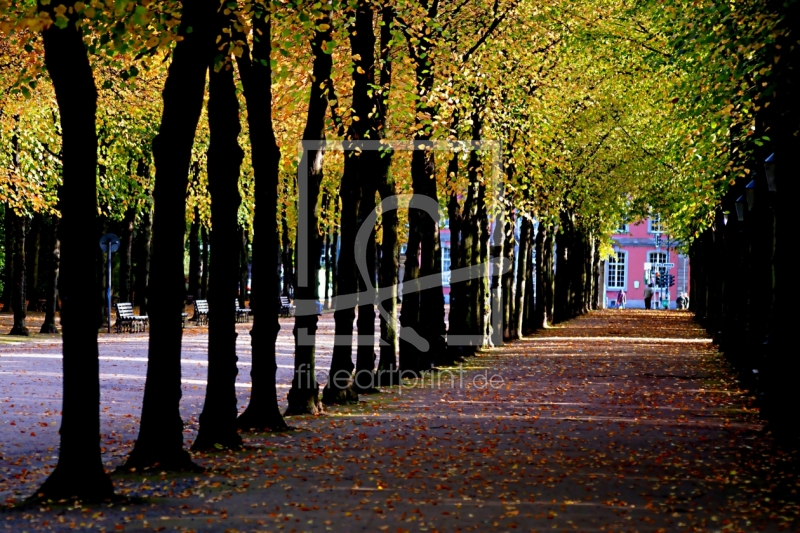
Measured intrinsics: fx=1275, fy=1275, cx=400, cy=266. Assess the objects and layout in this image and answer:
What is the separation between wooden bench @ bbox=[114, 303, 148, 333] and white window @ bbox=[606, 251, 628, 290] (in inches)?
2746

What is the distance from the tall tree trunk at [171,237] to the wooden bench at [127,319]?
31663 millimetres

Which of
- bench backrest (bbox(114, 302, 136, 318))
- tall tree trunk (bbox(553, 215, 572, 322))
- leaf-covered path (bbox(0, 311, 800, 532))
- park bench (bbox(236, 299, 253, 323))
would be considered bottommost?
leaf-covered path (bbox(0, 311, 800, 532))

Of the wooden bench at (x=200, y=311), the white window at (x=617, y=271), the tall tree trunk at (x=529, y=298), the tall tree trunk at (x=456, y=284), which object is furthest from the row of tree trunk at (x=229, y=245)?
the white window at (x=617, y=271)

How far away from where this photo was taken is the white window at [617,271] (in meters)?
110

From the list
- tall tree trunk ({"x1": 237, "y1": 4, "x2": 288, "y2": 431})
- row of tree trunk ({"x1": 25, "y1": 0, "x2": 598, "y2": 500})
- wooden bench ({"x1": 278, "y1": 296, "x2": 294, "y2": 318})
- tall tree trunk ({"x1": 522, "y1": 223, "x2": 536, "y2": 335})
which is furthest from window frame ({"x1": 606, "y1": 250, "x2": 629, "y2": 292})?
tall tree trunk ({"x1": 237, "y1": 4, "x2": 288, "y2": 431})

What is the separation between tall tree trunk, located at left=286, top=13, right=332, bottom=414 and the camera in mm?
17609

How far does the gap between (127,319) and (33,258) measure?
48.7 feet

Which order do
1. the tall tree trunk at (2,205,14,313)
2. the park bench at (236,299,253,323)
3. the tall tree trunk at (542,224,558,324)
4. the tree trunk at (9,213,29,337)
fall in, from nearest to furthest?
the tree trunk at (9,213,29,337) → the tall tree trunk at (542,224,558,324) → the tall tree trunk at (2,205,14,313) → the park bench at (236,299,253,323)

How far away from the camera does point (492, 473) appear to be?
12.7 meters

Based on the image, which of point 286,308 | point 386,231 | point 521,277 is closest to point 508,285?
point 521,277

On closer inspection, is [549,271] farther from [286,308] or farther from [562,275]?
[286,308]

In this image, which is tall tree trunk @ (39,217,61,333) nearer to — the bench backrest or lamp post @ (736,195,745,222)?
the bench backrest

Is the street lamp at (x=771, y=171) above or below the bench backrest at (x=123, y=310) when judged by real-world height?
above

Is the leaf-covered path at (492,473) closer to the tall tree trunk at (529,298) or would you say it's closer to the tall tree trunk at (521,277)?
the tall tree trunk at (521,277)
